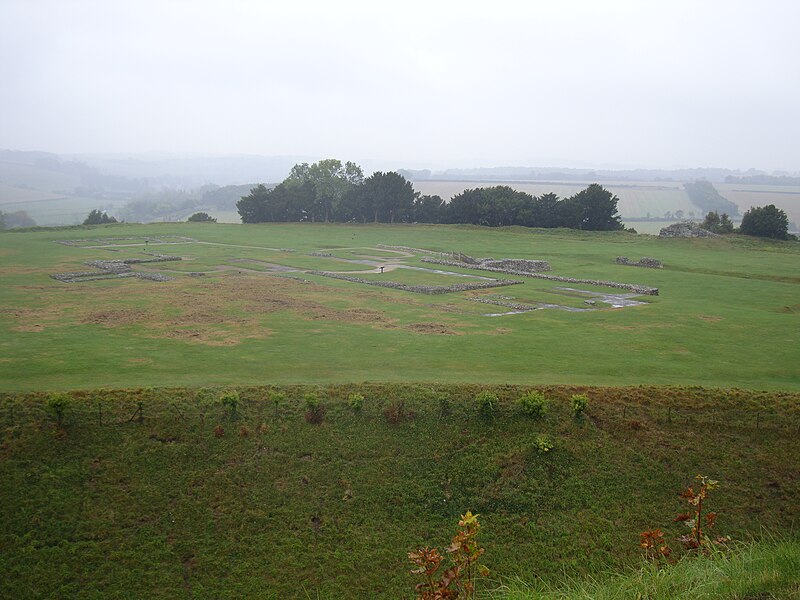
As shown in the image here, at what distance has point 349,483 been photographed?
54.5ft

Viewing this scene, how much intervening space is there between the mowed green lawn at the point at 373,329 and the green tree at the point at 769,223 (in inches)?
554

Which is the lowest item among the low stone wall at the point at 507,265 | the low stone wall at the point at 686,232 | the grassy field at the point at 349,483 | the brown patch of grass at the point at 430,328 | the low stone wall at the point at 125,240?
the grassy field at the point at 349,483

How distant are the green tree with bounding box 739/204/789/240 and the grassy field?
177 feet

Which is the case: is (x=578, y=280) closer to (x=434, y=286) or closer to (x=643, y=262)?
(x=434, y=286)

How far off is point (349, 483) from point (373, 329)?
11.8 metres

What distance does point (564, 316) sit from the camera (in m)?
31.2

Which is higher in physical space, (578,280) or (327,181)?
(327,181)

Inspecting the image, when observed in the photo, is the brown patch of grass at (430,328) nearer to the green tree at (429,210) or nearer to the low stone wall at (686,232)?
the low stone wall at (686,232)

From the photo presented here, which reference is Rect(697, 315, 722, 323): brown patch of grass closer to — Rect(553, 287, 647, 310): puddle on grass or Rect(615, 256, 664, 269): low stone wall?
Rect(553, 287, 647, 310): puddle on grass

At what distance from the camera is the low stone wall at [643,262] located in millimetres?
49562

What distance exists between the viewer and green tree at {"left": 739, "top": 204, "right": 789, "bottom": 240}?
213 ft

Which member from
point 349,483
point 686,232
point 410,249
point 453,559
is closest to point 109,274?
point 410,249

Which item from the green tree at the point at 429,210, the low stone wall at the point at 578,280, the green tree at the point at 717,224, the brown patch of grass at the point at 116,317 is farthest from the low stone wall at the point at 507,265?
the green tree at the point at 429,210

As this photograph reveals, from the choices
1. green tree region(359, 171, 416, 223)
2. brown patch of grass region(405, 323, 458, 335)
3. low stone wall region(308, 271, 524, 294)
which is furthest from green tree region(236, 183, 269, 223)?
brown patch of grass region(405, 323, 458, 335)
